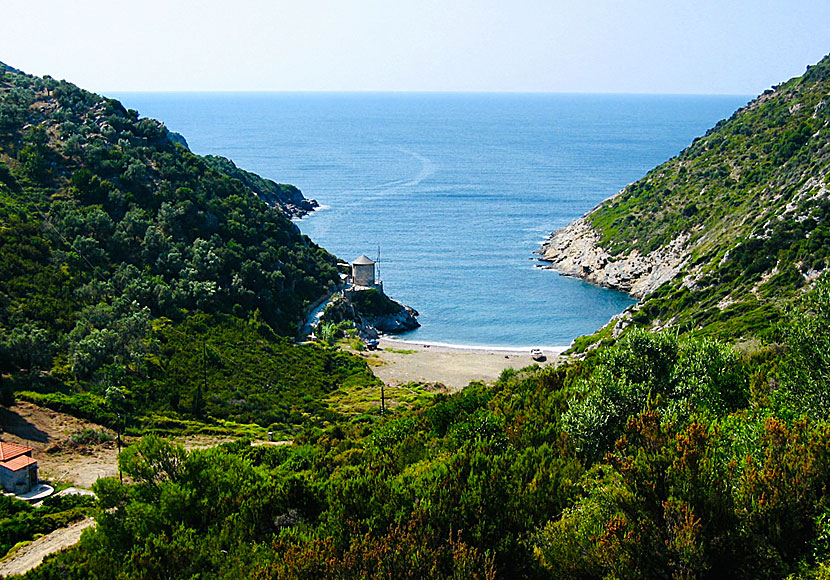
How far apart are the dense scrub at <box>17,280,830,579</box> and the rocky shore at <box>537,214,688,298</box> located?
188 feet

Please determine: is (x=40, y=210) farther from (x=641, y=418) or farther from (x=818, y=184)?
(x=818, y=184)

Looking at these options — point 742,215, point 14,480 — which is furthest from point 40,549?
point 742,215

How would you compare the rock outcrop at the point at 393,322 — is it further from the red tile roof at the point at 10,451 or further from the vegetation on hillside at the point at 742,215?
the red tile roof at the point at 10,451

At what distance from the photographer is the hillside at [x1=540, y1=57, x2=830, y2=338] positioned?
56406 millimetres

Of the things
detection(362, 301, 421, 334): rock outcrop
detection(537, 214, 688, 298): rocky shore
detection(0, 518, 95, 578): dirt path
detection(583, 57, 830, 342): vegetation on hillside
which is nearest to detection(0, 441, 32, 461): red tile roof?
detection(0, 518, 95, 578): dirt path

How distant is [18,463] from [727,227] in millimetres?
71639

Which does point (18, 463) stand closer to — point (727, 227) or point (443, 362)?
point (443, 362)

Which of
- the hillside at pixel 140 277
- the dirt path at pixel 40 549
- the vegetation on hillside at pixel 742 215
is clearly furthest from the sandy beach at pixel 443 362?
the dirt path at pixel 40 549

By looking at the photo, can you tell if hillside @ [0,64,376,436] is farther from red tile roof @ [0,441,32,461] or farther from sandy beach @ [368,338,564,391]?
red tile roof @ [0,441,32,461]

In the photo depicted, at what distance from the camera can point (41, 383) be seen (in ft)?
115

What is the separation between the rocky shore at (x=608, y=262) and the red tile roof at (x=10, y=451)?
6466cm

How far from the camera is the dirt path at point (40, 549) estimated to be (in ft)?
64.9

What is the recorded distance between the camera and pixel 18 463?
25688mm

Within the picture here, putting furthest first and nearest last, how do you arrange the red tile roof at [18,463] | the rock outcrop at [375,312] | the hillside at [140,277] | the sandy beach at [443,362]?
the rock outcrop at [375,312] < the sandy beach at [443,362] < the hillside at [140,277] < the red tile roof at [18,463]
